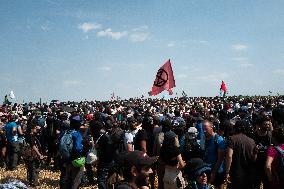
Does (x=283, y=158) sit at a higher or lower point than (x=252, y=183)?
higher

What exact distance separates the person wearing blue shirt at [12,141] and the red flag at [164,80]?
5.82 metres

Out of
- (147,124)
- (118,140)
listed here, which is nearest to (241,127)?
(147,124)

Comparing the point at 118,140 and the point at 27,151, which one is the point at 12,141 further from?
the point at 118,140

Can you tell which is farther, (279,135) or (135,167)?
(279,135)

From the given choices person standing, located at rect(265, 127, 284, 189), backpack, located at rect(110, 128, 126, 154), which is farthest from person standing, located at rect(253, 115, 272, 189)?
backpack, located at rect(110, 128, 126, 154)

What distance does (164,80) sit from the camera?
15.8 metres

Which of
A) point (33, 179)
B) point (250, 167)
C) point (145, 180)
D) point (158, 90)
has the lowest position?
point (33, 179)

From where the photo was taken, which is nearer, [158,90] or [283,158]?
[283,158]

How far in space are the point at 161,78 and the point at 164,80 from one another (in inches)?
6.5

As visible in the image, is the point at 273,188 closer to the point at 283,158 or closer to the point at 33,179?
the point at 283,158

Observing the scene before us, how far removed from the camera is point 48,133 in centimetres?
1550

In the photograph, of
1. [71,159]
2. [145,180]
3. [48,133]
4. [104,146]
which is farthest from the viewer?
[48,133]

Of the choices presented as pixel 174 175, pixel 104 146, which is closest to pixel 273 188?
pixel 174 175

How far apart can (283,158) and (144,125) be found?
418 cm
